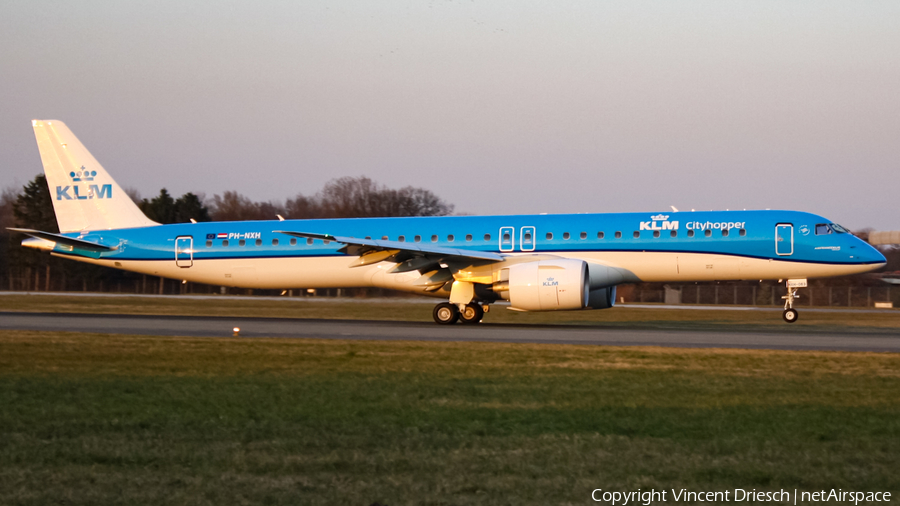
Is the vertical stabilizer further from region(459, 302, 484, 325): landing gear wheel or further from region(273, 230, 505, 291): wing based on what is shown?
region(459, 302, 484, 325): landing gear wheel

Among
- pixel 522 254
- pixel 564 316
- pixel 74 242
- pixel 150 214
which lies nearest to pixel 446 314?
pixel 522 254

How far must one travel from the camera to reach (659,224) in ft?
79.4

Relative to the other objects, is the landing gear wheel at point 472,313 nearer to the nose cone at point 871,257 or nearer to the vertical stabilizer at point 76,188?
the nose cone at point 871,257

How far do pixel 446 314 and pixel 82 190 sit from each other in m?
13.9

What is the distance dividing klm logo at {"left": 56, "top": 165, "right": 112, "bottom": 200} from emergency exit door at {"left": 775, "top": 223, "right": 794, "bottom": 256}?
2168cm

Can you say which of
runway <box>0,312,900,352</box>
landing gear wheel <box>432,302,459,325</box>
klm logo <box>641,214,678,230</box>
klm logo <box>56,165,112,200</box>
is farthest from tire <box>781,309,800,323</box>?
klm logo <box>56,165,112,200</box>

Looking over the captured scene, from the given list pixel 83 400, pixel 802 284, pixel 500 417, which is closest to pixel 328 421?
pixel 500 417

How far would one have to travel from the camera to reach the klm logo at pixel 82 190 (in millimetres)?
29219

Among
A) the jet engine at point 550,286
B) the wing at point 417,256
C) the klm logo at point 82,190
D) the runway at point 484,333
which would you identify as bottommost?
the runway at point 484,333

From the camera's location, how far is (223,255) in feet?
91.5

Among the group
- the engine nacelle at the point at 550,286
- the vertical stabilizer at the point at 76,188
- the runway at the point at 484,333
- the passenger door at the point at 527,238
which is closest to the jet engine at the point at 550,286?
the engine nacelle at the point at 550,286

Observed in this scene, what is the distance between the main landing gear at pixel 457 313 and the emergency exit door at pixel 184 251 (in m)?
8.94

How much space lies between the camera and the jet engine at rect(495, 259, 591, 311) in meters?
22.3

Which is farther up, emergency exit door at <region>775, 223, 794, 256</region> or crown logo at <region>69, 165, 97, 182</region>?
crown logo at <region>69, 165, 97, 182</region>
